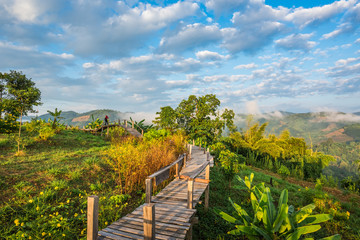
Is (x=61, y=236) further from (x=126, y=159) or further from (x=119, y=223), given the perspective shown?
(x=126, y=159)

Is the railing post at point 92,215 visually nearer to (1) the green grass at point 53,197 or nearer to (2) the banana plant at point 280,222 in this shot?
(1) the green grass at point 53,197

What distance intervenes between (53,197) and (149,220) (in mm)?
3544

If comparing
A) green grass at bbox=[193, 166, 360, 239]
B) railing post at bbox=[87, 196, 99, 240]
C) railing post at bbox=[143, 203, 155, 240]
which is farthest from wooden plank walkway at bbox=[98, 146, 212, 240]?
green grass at bbox=[193, 166, 360, 239]

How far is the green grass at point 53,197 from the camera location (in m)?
3.53

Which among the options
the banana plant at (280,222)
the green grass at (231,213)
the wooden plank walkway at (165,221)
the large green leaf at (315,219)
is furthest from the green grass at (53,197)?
the large green leaf at (315,219)

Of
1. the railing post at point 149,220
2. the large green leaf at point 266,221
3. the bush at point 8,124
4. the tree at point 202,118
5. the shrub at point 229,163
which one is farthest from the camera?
the tree at point 202,118

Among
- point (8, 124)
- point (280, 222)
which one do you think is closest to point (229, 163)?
point (280, 222)

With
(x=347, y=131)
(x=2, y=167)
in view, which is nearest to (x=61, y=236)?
(x=2, y=167)

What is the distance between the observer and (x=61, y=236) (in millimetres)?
3367

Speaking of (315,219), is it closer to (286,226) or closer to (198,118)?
(286,226)

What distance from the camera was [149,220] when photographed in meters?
2.71

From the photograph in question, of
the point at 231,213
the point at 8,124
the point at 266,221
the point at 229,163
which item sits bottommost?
the point at 231,213

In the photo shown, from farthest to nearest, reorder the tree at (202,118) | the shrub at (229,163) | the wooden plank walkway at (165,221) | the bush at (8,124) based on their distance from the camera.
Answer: the tree at (202,118), the bush at (8,124), the shrub at (229,163), the wooden plank walkway at (165,221)

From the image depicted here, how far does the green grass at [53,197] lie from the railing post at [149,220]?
64.7 inches
